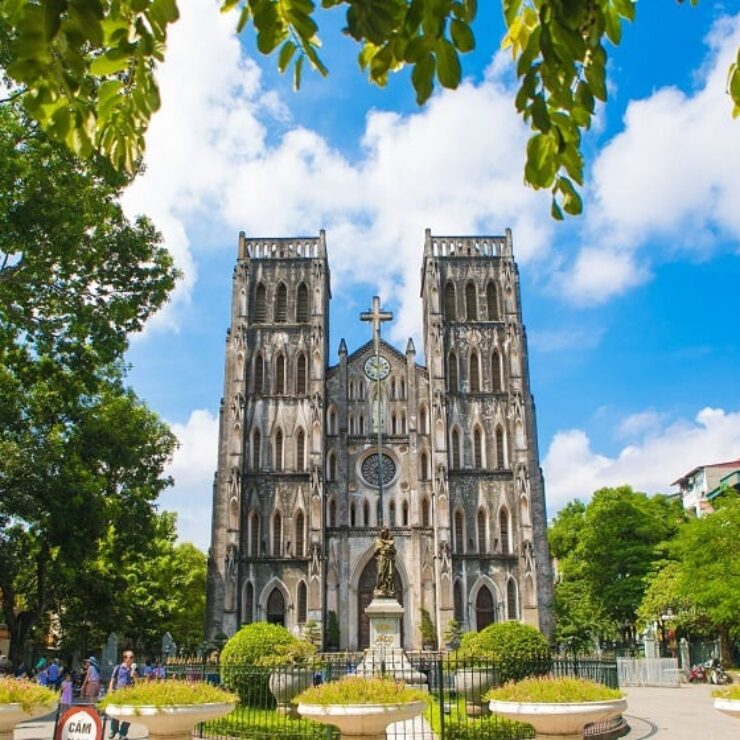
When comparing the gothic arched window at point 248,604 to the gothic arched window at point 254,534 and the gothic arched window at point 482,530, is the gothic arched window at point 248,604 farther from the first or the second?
the gothic arched window at point 482,530

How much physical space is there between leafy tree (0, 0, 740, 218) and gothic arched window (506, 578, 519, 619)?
3739cm

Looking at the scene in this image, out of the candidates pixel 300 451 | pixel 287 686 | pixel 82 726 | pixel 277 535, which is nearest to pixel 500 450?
pixel 300 451

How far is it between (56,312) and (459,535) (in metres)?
26.6

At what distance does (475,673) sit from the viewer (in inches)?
617

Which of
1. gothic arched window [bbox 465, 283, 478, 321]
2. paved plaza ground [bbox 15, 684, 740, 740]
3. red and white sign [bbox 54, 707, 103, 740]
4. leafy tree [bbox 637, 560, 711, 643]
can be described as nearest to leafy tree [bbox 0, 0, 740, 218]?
red and white sign [bbox 54, 707, 103, 740]

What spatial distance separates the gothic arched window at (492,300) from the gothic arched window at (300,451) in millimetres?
11659

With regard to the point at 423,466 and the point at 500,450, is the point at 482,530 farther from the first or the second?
the point at 423,466

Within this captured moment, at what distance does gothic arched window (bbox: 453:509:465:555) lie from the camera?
129ft

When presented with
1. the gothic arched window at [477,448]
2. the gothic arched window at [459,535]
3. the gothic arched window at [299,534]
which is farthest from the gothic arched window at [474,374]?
the gothic arched window at [299,534]

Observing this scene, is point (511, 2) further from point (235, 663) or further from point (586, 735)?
point (235, 663)

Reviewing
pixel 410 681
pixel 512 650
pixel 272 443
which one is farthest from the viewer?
pixel 272 443

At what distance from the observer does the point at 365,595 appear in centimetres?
3903

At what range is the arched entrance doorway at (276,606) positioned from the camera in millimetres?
38500

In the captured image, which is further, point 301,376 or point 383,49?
point 301,376
